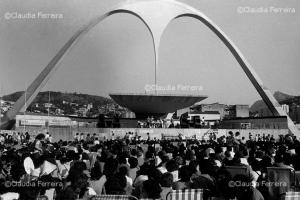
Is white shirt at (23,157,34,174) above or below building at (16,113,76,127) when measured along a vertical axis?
below

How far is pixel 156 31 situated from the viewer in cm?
5347

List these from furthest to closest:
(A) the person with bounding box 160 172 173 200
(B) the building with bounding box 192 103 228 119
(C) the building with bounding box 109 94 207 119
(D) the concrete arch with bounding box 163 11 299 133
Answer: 1. (B) the building with bounding box 192 103 228 119
2. (D) the concrete arch with bounding box 163 11 299 133
3. (C) the building with bounding box 109 94 207 119
4. (A) the person with bounding box 160 172 173 200

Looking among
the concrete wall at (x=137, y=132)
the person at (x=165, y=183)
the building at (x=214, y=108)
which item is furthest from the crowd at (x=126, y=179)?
the building at (x=214, y=108)

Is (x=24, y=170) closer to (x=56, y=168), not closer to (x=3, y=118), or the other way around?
(x=56, y=168)

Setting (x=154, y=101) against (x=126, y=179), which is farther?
(x=154, y=101)

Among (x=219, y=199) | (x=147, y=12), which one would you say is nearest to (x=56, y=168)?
(x=219, y=199)

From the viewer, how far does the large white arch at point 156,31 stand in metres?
44.9

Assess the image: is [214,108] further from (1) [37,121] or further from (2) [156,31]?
(1) [37,121]

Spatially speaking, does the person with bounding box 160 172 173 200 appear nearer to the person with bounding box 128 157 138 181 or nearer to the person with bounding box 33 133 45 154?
the person with bounding box 128 157 138 181

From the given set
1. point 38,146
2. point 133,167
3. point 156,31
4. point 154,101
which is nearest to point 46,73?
point 154,101

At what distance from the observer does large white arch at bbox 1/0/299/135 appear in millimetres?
44875

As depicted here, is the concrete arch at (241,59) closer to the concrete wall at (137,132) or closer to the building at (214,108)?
the concrete wall at (137,132)

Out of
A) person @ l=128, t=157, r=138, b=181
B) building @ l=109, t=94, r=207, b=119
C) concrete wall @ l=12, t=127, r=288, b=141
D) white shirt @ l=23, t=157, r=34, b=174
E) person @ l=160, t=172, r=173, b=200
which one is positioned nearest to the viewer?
person @ l=160, t=172, r=173, b=200

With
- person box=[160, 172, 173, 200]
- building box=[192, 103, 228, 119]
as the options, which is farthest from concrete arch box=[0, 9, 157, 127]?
building box=[192, 103, 228, 119]
